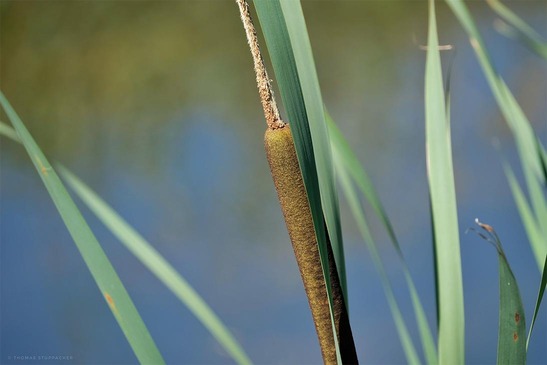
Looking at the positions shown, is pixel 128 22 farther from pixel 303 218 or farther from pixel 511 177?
pixel 303 218

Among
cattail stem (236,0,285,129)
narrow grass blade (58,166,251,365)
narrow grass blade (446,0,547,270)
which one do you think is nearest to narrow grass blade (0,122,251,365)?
narrow grass blade (58,166,251,365)

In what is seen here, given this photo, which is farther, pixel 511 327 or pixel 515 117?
pixel 515 117

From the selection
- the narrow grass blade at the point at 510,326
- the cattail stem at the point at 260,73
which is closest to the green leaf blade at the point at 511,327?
the narrow grass blade at the point at 510,326

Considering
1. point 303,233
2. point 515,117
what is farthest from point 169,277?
point 515,117

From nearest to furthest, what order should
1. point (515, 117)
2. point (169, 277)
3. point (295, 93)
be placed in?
point (295, 93)
point (169, 277)
point (515, 117)

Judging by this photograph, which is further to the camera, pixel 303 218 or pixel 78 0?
pixel 78 0

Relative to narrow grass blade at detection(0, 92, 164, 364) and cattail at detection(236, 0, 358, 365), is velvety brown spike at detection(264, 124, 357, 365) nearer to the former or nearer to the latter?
cattail at detection(236, 0, 358, 365)

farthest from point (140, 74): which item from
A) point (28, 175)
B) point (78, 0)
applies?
point (28, 175)

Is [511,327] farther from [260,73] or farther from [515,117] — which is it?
[515,117]
